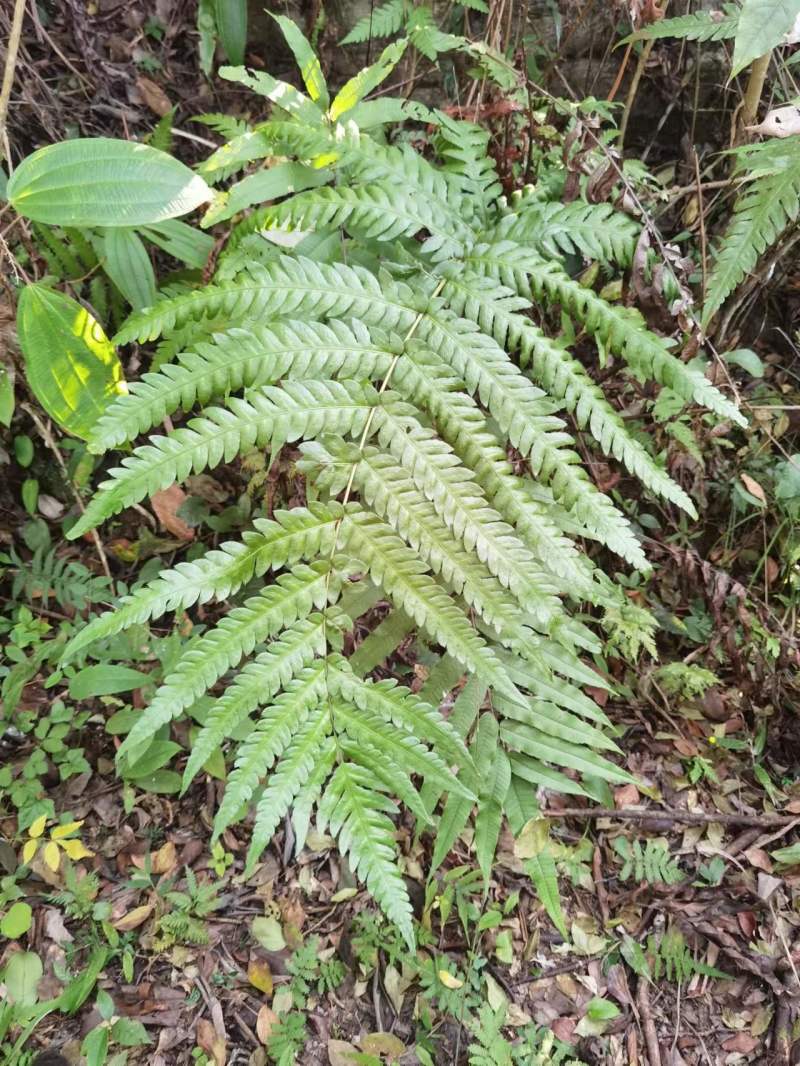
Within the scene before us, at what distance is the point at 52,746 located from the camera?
243 cm

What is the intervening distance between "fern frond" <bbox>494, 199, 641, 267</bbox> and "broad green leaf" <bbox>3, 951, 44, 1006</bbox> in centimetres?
244

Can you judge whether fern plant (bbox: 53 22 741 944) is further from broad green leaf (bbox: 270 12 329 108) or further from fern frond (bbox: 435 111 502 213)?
broad green leaf (bbox: 270 12 329 108)

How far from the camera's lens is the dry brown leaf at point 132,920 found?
7.49ft

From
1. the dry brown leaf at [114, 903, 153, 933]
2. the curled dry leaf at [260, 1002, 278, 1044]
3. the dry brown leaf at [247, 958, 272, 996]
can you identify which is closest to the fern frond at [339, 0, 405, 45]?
the dry brown leaf at [114, 903, 153, 933]

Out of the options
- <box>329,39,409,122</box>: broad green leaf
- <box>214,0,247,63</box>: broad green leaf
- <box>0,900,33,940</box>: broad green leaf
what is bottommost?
<box>0,900,33,940</box>: broad green leaf

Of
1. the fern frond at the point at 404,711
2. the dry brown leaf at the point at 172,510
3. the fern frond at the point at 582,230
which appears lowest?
the dry brown leaf at the point at 172,510

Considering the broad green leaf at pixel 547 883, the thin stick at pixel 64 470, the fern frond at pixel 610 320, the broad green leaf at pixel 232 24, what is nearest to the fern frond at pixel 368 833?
the broad green leaf at pixel 547 883

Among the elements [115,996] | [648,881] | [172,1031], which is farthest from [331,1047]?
[648,881]

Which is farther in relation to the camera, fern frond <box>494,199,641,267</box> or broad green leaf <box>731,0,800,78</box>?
fern frond <box>494,199,641,267</box>

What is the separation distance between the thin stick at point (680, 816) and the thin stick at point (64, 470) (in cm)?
179

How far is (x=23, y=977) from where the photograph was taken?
2139 millimetres

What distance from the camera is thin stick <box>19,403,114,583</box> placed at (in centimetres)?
235

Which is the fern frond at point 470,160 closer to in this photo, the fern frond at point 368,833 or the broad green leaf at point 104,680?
the fern frond at point 368,833

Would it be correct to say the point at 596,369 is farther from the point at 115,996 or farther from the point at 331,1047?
the point at 115,996
